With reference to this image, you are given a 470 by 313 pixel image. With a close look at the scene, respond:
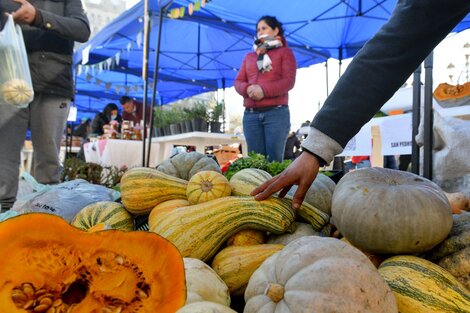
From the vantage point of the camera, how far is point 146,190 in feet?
5.73

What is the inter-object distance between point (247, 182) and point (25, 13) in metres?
2.08

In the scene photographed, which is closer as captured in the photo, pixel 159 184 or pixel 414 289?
pixel 414 289

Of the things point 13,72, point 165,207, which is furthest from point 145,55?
point 165,207

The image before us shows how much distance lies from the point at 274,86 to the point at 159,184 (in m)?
2.45

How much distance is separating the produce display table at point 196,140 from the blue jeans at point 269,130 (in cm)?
129

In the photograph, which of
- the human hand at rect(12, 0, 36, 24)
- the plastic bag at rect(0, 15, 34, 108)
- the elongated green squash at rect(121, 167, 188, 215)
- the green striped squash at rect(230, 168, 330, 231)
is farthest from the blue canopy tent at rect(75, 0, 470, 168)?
the green striped squash at rect(230, 168, 330, 231)

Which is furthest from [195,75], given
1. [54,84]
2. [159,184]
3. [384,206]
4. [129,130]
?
[384,206]

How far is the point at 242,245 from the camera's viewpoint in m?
1.37

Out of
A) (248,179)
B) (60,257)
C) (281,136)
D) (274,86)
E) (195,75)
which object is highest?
(195,75)

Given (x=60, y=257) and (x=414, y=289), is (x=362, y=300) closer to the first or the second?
(x=414, y=289)

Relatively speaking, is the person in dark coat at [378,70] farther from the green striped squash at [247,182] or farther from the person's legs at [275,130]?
Answer: the person's legs at [275,130]

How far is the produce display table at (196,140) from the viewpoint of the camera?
17.5 ft

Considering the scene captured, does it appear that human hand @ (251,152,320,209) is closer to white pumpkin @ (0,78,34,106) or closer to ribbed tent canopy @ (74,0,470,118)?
white pumpkin @ (0,78,34,106)

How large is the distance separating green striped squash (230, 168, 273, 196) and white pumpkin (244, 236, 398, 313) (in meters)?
0.75
